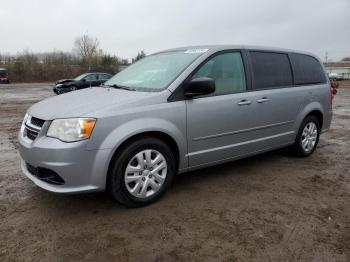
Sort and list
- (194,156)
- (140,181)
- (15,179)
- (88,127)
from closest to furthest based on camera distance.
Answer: (88,127)
(140,181)
(194,156)
(15,179)

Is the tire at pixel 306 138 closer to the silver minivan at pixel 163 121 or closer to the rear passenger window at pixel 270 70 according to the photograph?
the silver minivan at pixel 163 121

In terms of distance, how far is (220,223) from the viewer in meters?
3.19

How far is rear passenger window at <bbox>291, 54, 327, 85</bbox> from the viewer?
5152 millimetres

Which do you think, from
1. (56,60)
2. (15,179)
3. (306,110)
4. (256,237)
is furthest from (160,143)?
(56,60)

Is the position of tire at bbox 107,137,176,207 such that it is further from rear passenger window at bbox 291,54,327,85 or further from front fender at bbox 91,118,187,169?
rear passenger window at bbox 291,54,327,85

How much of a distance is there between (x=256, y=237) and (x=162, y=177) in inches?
45.4

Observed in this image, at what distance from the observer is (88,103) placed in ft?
11.2

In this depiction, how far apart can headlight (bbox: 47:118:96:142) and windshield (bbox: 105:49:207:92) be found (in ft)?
2.94

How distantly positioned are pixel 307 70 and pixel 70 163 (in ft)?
13.3

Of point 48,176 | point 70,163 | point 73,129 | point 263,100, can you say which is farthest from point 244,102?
point 48,176

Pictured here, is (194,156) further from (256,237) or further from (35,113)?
(35,113)

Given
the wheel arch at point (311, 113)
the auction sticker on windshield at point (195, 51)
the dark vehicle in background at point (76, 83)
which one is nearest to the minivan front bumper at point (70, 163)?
the auction sticker on windshield at point (195, 51)

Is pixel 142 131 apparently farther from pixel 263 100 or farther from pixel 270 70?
pixel 270 70

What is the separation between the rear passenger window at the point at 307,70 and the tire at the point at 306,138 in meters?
0.60
